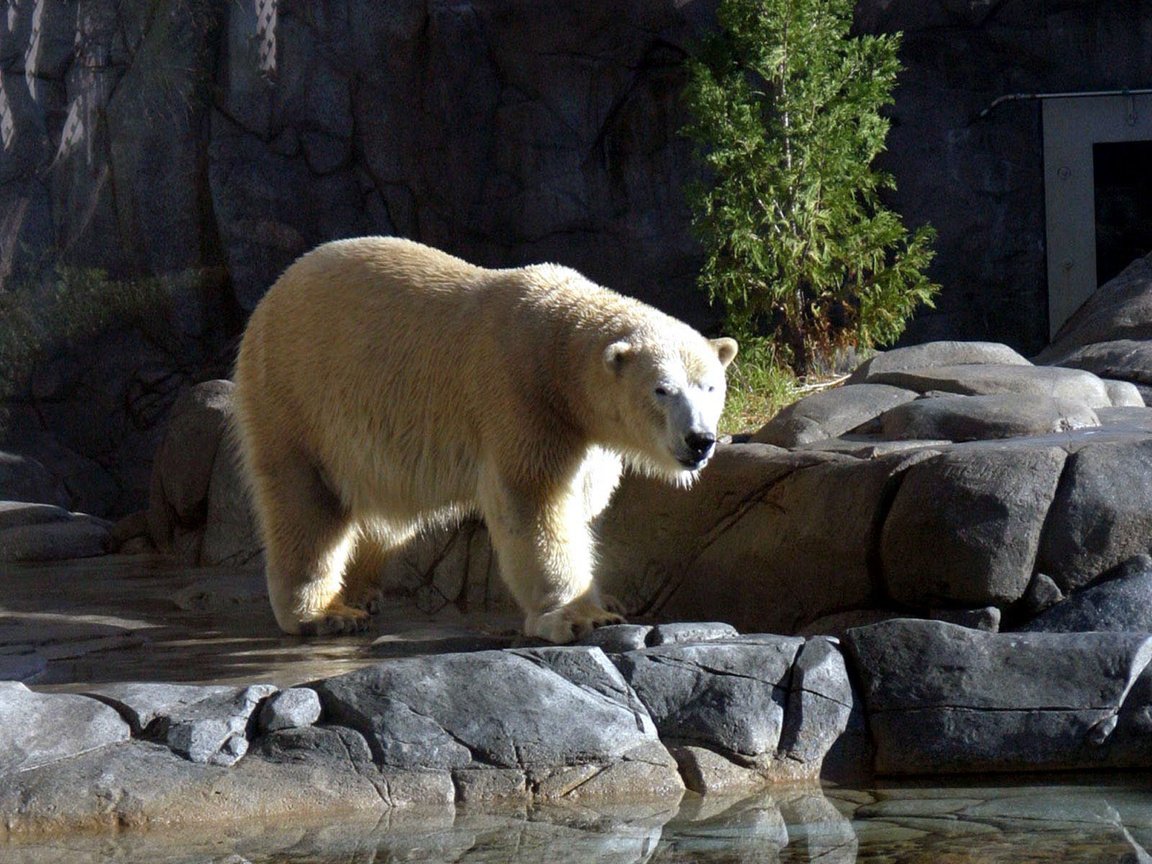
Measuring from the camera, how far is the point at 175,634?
595 cm

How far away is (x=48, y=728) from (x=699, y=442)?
2270mm

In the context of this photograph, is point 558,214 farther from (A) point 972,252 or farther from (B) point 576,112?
(A) point 972,252

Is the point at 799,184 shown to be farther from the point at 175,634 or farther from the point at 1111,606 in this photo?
the point at 175,634

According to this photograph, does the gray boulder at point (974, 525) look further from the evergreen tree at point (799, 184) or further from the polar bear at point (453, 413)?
the evergreen tree at point (799, 184)

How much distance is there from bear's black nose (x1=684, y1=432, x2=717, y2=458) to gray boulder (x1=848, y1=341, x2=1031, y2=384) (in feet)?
10.3

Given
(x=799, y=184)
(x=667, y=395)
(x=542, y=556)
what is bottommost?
(x=542, y=556)

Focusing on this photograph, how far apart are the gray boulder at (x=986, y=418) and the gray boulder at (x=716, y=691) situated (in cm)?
224

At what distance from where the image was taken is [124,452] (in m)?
13.2

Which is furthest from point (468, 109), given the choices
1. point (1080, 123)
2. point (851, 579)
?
point (851, 579)

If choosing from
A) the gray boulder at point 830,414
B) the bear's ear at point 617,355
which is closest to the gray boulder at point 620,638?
the bear's ear at point 617,355

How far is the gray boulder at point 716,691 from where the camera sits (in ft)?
13.4

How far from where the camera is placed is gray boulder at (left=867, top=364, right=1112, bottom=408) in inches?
268

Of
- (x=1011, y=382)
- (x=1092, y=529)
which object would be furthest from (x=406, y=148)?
(x=1092, y=529)

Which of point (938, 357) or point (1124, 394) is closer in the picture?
point (1124, 394)
